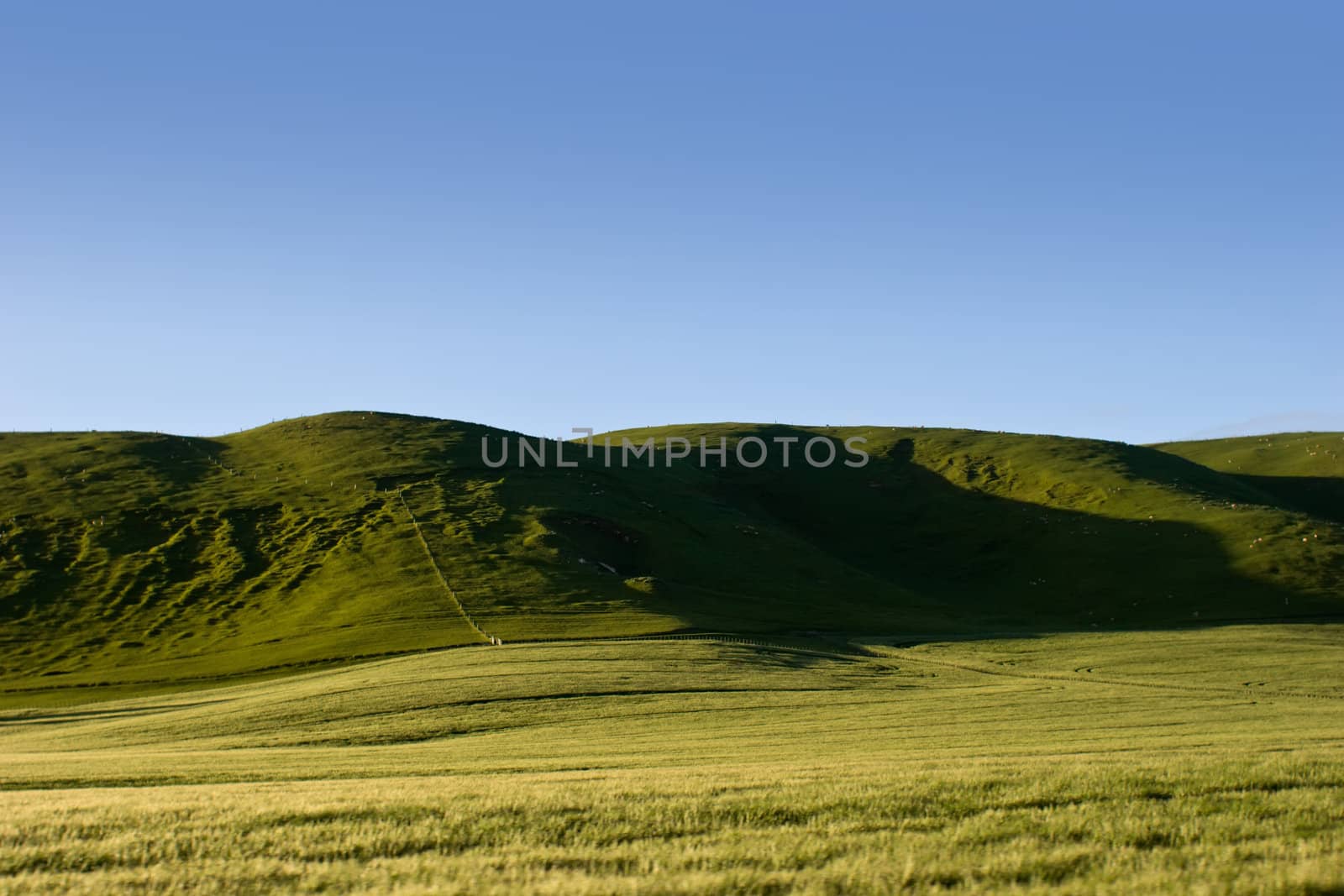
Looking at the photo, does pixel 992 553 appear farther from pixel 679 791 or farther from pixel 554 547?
pixel 679 791

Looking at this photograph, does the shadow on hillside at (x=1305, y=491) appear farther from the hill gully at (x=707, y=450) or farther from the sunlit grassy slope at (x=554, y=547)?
the hill gully at (x=707, y=450)

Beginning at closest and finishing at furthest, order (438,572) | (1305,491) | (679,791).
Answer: (679,791)
(438,572)
(1305,491)

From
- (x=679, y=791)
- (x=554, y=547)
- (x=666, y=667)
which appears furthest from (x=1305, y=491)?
(x=679, y=791)

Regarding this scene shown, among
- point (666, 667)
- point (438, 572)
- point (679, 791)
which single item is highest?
point (438, 572)

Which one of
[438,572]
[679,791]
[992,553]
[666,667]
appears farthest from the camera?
[992,553]

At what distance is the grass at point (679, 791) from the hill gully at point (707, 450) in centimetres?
8734

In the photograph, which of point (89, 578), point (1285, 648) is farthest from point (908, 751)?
point (89, 578)

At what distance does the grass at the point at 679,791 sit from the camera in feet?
39.4

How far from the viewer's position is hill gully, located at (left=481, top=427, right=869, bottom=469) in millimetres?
138000

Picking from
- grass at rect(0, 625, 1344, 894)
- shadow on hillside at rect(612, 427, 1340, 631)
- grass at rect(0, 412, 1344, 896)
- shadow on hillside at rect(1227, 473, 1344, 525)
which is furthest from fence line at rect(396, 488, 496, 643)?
shadow on hillside at rect(1227, 473, 1344, 525)

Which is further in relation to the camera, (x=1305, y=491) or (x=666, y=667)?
(x=1305, y=491)

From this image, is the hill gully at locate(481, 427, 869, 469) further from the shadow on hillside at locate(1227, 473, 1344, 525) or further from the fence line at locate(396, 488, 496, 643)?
the shadow on hillside at locate(1227, 473, 1344, 525)

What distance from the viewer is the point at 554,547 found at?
96812mm

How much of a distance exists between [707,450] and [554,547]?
68085 millimetres
